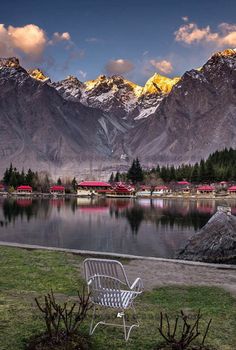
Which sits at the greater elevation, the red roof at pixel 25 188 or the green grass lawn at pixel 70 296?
the red roof at pixel 25 188

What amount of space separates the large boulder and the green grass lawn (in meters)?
7.00

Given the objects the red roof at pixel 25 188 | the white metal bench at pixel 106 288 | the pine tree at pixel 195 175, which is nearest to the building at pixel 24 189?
A: the red roof at pixel 25 188

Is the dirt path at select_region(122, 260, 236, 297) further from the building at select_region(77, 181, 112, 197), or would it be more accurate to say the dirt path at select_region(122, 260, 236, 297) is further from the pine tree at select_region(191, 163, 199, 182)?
the pine tree at select_region(191, 163, 199, 182)

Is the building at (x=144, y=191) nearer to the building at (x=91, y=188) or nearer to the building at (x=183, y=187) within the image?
the building at (x=183, y=187)

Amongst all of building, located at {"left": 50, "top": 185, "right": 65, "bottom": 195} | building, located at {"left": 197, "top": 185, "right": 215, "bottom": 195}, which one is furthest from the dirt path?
building, located at {"left": 50, "top": 185, "right": 65, "bottom": 195}

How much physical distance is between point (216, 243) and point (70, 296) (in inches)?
463

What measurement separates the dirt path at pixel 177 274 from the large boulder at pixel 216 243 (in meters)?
4.56

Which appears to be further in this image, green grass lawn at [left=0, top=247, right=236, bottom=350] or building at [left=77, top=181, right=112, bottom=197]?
building at [left=77, top=181, right=112, bottom=197]

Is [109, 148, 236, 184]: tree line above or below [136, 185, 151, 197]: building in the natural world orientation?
above

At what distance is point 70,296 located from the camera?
37.7ft

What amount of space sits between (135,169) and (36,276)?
16413cm

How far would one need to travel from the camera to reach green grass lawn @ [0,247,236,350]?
7.98 metres

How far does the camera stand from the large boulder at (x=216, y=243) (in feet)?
69.8

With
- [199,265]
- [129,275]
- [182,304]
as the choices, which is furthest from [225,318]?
[199,265]
